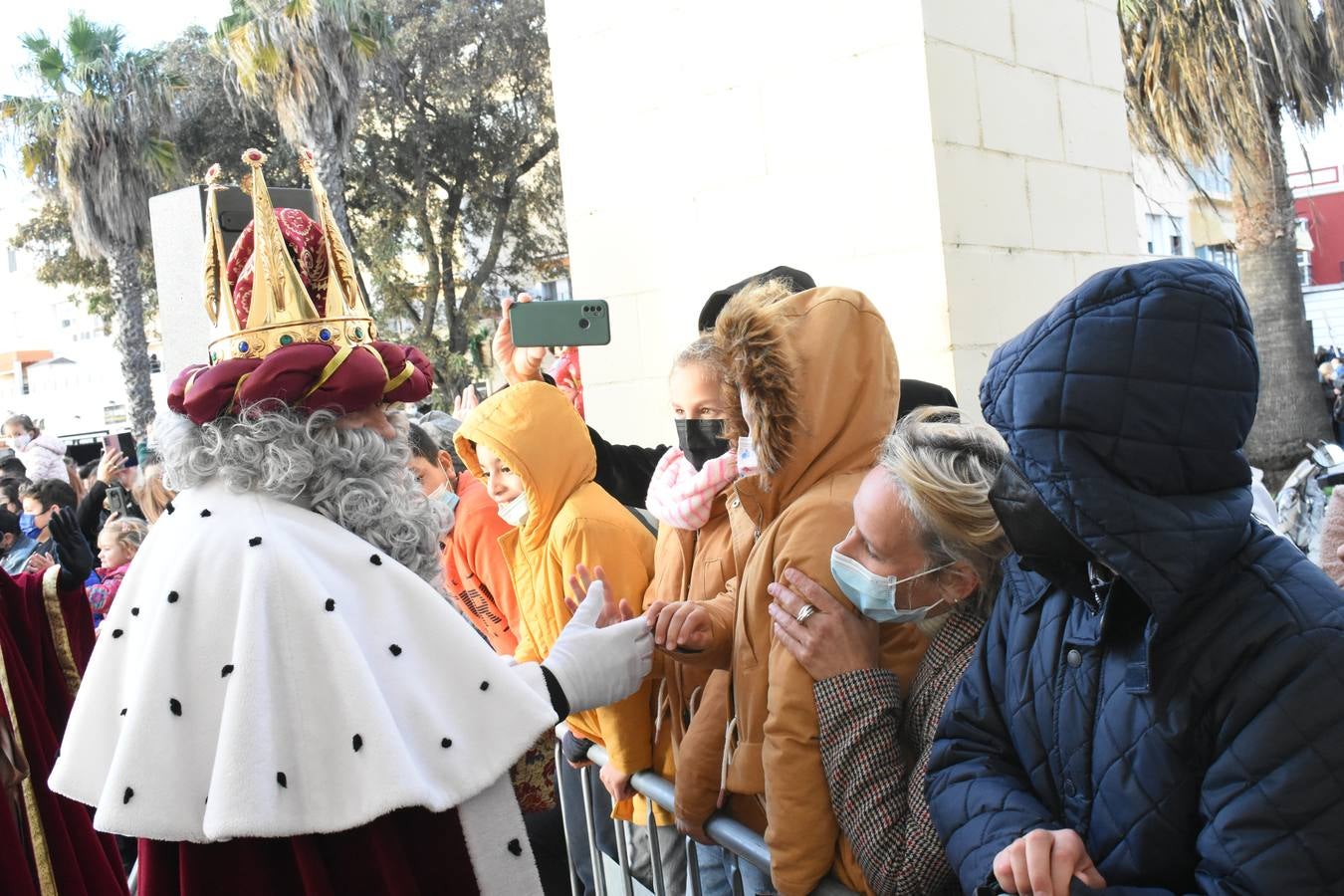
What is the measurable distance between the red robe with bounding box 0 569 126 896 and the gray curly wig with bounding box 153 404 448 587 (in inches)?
67.0

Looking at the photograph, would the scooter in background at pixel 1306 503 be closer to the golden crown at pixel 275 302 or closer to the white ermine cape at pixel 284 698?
the white ermine cape at pixel 284 698

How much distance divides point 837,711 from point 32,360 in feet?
191

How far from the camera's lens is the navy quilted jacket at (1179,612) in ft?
5.00

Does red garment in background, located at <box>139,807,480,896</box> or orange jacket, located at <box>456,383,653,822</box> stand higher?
orange jacket, located at <box>456,383,653,822</box>

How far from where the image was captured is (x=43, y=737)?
384 centimetres

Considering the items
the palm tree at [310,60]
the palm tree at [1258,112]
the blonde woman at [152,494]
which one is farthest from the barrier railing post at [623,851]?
the palm tree at [310,60]

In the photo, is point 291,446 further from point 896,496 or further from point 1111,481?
point 1111,481

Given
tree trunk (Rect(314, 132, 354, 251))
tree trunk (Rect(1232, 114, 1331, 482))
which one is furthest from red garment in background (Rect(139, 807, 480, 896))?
tree trunk (Rect(314, 132, 354, 251))

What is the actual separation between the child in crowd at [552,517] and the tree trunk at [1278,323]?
9049 mm

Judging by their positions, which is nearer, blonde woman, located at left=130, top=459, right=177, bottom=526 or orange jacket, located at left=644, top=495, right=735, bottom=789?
orange jacket, located at left=644, top=495, right=735, bottom=789

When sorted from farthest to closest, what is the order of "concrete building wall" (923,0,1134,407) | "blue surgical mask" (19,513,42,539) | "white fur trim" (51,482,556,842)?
"blue surgical mask" (19,513,42,539)
"concrete building wall" (923,0,1134,407)
"white fur trim" (51,482,556,842)

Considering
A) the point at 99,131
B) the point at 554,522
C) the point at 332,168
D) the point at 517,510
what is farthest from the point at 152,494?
the point at 99,131

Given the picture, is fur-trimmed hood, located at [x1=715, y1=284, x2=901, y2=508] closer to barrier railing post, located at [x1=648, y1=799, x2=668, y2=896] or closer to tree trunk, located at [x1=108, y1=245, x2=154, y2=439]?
barrier railing post, located at [x1=648, y1=799, x2=668, y2=896]

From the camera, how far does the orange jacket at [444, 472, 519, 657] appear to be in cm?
446
